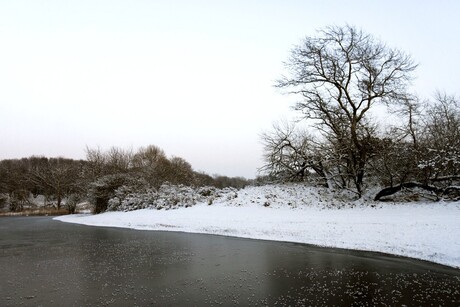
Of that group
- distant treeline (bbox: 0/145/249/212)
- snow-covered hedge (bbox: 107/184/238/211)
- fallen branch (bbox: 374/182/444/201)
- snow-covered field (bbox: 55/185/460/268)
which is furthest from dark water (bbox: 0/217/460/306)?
distant treeline (bbox: 0/145/249/212)

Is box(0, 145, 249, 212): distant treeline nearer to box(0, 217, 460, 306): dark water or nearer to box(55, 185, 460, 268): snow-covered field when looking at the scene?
box(55, 185, 460, 268): snow-covered field

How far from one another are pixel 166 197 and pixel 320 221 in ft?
46.3

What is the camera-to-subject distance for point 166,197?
2670cm

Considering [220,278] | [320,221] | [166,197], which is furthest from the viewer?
[166,197]

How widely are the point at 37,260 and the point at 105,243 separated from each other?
376 cm

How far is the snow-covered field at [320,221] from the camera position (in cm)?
1127

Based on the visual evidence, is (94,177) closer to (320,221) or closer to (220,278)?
(320,221)

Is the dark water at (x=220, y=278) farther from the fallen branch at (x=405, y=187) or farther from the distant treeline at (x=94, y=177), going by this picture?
the distant treeline at (x=94, y=177)

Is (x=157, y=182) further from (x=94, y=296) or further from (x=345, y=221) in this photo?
(x=94, y=296)

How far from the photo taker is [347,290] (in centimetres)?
673

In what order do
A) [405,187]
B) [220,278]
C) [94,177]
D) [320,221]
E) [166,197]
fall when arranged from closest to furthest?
1. [220,278]
2. [320,221]
3. [405,187]
4. [166,197]
5. [94,177]

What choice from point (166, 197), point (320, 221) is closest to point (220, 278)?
point (320, 221)

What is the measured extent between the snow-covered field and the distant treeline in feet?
23.4

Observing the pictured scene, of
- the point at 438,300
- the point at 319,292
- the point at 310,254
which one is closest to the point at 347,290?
the point at 319,292
